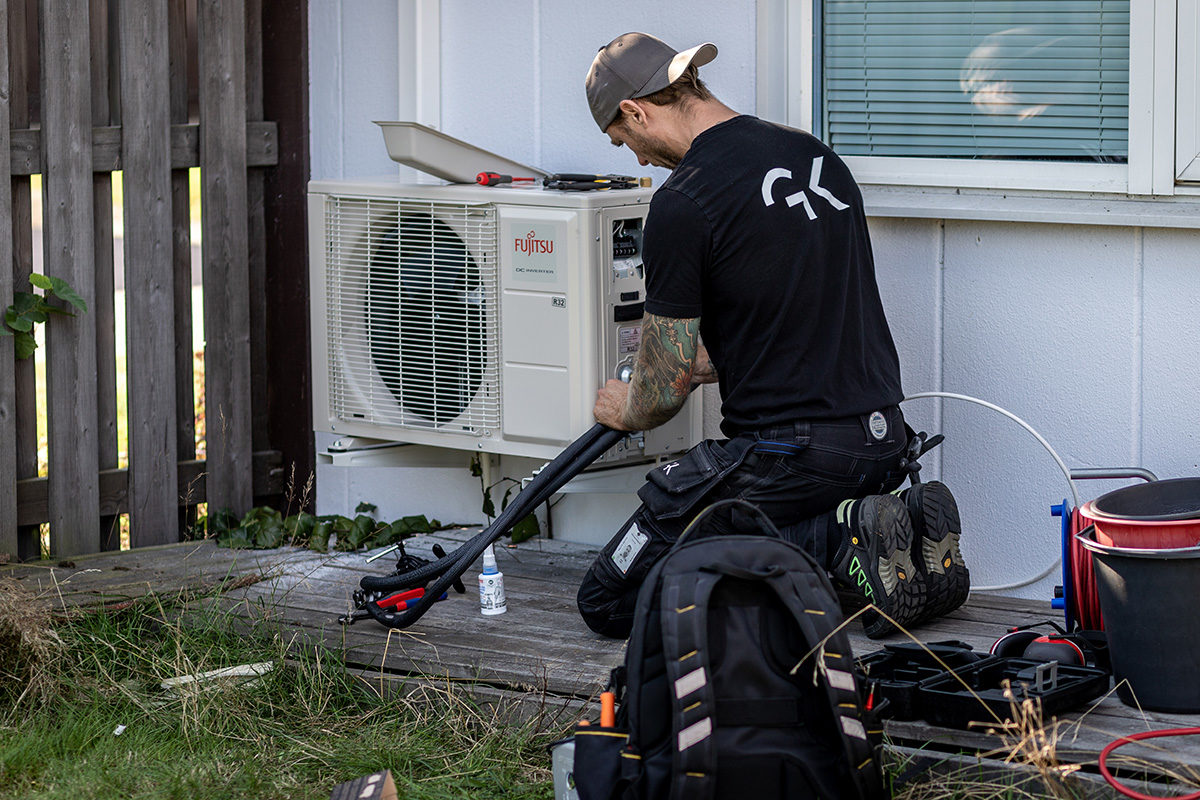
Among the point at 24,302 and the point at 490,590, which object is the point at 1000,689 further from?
the point at 24,302

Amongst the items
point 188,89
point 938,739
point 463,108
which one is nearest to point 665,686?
point 938,739

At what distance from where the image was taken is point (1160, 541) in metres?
2.92

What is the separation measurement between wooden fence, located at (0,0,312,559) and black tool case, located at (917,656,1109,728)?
283cm

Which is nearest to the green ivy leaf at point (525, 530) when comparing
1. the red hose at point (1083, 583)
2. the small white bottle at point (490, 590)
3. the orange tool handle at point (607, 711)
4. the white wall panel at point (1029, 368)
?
the small white bottle at point (490, 590)

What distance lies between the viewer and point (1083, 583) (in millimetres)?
3383

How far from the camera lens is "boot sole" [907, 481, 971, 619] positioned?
349cm

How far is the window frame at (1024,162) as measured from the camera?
367 cm

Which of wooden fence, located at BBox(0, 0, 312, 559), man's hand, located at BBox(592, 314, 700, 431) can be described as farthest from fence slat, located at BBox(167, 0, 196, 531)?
man's hand, located at BBox(592, 314, 700, 431)

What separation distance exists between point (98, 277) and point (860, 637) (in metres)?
2.71

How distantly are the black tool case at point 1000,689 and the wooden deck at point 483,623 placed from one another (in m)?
0.04

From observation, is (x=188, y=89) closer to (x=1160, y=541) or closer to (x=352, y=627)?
(x=352, y=627)

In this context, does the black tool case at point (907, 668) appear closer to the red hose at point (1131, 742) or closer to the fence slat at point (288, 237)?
the red hose at point (1131, 742)

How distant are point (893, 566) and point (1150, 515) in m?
0.58

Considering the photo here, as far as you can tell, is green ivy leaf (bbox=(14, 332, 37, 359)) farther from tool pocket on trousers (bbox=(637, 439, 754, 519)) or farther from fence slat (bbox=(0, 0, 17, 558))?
tool pocket on trousers (bbox=(637, 439, 754, 519))
